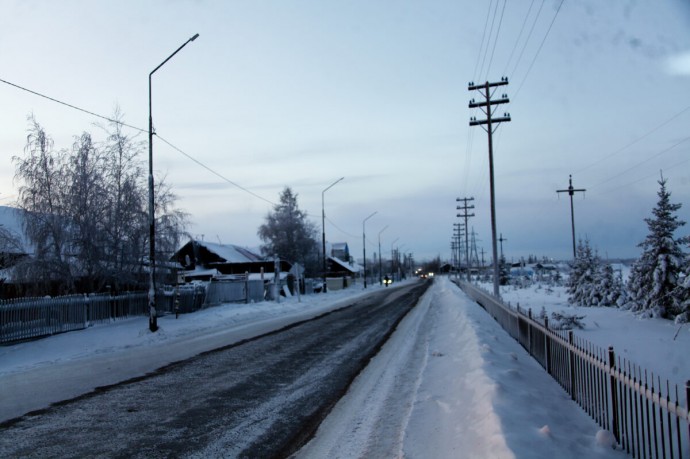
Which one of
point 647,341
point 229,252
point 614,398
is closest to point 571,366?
point 614,398

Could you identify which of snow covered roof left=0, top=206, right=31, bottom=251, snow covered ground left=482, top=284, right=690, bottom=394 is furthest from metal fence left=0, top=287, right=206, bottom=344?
snow covered ground left=482, top=284, right=690, bottom=394

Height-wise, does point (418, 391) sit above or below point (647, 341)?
above

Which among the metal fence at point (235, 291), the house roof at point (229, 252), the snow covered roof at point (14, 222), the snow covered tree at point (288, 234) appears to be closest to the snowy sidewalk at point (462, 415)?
the snow covered roof at point (14, 222)

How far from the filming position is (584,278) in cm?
3128

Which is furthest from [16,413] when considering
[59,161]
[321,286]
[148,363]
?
[321,286]

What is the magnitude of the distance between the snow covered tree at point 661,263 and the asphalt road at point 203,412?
495 inches

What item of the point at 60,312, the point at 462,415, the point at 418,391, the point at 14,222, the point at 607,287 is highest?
the point at 14,222

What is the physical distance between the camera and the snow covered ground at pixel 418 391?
5.72 metres

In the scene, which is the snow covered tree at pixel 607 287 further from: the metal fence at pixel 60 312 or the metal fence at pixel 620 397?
the metal fence at pixel 60 312

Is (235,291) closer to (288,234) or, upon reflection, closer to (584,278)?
(584,278)

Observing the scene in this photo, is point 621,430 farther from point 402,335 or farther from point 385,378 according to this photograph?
point 402,335

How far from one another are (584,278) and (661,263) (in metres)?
11.5

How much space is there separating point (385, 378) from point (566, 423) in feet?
14.6

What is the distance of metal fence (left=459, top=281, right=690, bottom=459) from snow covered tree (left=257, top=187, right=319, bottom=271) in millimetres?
61073
